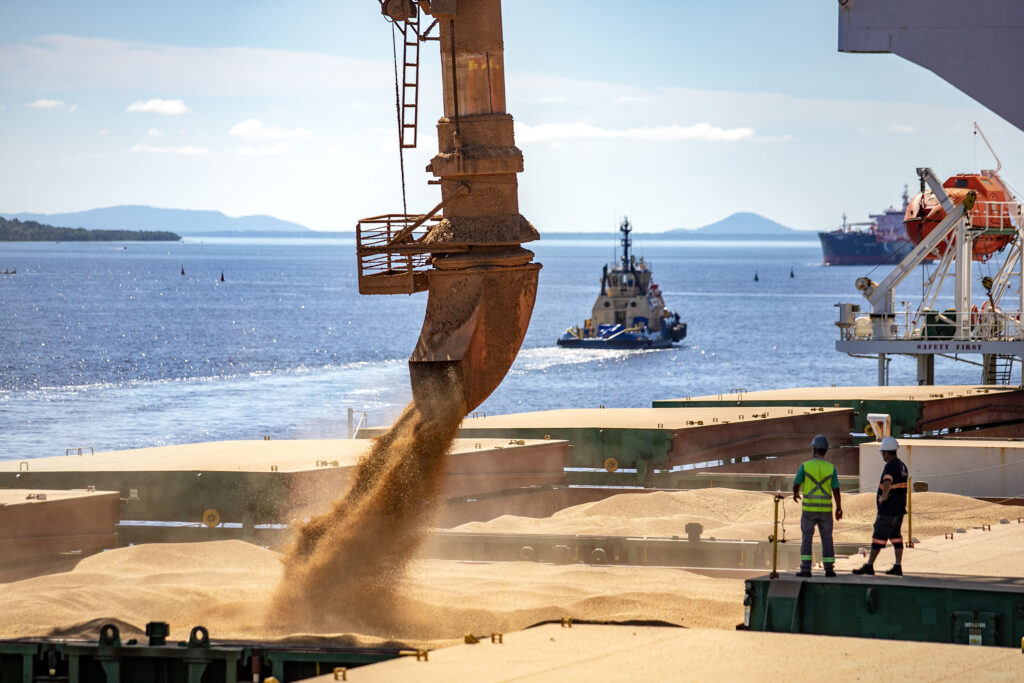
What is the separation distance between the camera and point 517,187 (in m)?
15.0

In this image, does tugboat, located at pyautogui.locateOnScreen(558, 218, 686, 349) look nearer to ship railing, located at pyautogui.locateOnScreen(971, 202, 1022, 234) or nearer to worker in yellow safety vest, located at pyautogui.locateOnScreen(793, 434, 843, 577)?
ship railing, located at pyautogui.locateOnScreen(971, 202, 1022, 234)

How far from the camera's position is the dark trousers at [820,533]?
40.9ft

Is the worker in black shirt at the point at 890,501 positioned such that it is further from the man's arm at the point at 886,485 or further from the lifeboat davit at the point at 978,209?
the lifeboat davit at the point at 978,209

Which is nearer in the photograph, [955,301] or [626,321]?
[955,301]

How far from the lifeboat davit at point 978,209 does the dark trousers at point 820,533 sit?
24.9 m

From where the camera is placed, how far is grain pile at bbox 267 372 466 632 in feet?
46.4

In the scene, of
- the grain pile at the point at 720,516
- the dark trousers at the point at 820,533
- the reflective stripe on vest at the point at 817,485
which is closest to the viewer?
the dark trousers at the point at 820,533

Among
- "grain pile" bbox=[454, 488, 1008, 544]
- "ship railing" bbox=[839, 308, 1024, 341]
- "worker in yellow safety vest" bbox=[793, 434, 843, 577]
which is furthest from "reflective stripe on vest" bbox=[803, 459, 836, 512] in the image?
"ship railing" bbox=[839, 308, 1024, 341]

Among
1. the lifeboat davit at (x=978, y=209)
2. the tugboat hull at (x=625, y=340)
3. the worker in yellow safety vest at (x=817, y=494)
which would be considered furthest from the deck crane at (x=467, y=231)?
the tugboat hull at (x=625, y=340)

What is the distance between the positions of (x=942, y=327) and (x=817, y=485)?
2365cm

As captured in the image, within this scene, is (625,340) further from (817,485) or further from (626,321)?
(817,485)

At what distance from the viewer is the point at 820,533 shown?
1269 centimetres

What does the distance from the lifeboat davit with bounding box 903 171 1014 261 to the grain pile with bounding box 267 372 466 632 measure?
968 inches

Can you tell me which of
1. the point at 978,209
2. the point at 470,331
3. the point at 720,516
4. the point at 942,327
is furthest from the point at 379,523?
the point at 978,209
